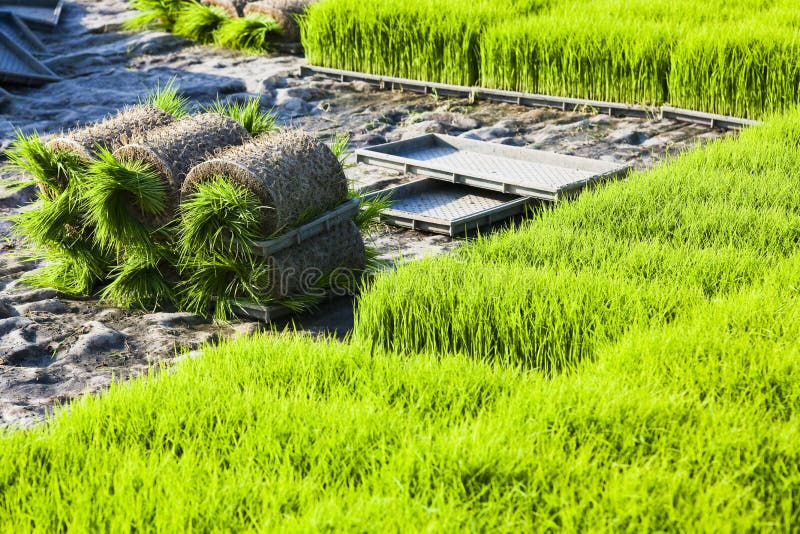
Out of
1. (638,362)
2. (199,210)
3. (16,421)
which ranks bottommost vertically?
(16,421)

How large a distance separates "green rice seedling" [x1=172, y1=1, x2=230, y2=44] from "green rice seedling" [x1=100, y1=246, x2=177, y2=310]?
6.25 metres

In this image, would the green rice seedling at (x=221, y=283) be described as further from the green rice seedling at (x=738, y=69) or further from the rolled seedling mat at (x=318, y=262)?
the green rice seedling at (x=738, y=69)

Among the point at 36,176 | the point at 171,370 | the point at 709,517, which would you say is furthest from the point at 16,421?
the point at 709,517

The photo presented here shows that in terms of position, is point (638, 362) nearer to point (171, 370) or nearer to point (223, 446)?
point (223, 446)

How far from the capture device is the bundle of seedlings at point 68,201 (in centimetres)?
457

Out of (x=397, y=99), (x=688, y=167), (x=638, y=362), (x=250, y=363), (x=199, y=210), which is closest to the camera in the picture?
(x=638, y=362)

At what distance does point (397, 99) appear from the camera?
27.7 ft

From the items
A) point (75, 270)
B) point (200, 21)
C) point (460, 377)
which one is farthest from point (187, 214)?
point (200, 21)

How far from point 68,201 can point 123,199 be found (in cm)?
33

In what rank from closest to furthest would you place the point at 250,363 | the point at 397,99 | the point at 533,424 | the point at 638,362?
the point at 533,424 → the point at 638,362 → the point at 250,363 → the point at 397,99

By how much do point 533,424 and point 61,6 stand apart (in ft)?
34.4

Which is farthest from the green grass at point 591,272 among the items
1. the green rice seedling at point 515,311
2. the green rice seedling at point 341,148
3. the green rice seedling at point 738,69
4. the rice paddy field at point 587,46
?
Answer: the rice paddy field at point 587,46

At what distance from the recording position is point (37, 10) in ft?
37.8

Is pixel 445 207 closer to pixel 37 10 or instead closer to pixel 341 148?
pixel 341 148
